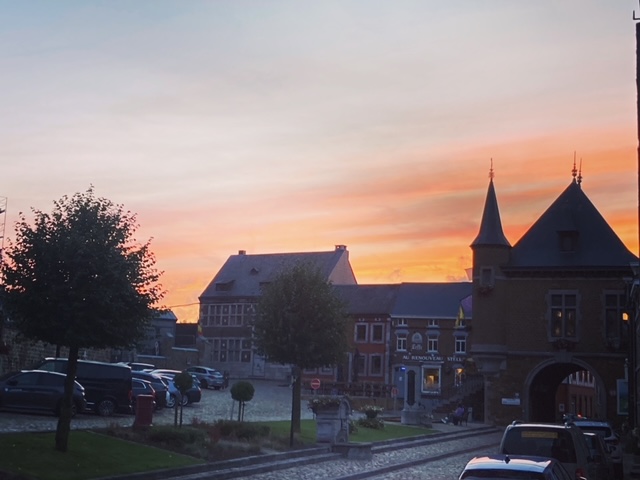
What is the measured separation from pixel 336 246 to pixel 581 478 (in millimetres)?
80979

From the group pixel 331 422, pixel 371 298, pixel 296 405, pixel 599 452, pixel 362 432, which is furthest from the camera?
pixel 371 298

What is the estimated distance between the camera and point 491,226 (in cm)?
5634

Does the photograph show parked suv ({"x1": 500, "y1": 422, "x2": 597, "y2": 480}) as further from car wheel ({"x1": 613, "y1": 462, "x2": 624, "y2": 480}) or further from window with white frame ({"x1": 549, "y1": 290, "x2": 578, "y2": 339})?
window with white frame ({"x1": 549, "y1": 290, "x2": 578, "y2": 339})

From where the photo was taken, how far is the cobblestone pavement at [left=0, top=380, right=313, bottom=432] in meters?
26.6

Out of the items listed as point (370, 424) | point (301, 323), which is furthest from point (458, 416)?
point (301, 323)

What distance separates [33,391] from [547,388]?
123 ft

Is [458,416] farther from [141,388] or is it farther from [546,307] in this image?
[141,388]

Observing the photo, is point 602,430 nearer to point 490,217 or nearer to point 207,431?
point 207,431

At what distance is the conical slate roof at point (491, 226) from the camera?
55594 mm

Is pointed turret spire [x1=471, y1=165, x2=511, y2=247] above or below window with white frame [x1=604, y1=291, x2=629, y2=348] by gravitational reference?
above

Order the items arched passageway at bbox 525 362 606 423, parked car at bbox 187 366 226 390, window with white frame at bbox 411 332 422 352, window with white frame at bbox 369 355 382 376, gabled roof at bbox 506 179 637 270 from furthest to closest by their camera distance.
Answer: window with white frame at bbox 369 355 382 376 → window with white frame at bbox 411 332 422 352 → parked car at bbox 187 366 226 390 → gabled roof at bbox 506 179 637 270 → arched passageway at bbox 525 362 606 423

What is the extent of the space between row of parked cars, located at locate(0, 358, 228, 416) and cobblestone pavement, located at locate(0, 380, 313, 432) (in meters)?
0.37

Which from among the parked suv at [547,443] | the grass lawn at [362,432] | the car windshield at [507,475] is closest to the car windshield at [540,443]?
the parked suv at [547,443]

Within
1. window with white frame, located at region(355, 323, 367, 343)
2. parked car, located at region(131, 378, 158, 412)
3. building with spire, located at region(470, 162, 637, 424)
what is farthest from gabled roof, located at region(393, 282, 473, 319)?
parked car, located at region(131, 378, 158, 412)
